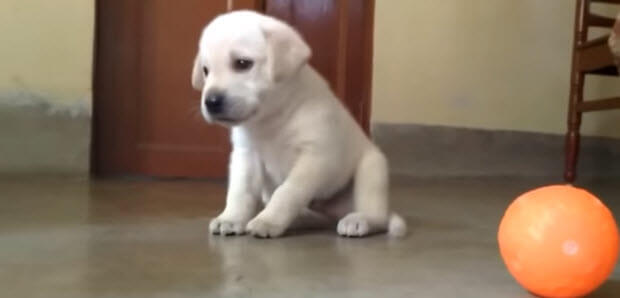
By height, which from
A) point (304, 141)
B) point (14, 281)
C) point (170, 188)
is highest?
point (304, 141)

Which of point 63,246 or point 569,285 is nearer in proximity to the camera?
point 569,285

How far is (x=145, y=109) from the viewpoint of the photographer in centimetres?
301

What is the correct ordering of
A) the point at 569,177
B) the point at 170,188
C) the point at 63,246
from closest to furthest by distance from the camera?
the point at 63,246 → the point at 170,188 → the point at 569,177

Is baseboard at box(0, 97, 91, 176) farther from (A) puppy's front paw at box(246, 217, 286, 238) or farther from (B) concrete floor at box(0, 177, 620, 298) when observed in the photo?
(A) puppy's front paw at box(246, 217, 286, 238)

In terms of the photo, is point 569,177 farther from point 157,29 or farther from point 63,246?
point 63,246

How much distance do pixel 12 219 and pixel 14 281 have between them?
0.67 m

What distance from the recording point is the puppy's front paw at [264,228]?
1519mm

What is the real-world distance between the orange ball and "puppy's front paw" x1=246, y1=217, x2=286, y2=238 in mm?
568

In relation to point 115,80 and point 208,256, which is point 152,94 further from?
point 208,256

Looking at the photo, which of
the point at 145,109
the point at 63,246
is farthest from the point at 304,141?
the point at 145,109

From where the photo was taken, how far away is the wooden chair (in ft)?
8.86

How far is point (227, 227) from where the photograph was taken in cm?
157

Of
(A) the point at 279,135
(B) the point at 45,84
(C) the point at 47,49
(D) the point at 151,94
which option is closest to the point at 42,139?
(B) the point at 45,84

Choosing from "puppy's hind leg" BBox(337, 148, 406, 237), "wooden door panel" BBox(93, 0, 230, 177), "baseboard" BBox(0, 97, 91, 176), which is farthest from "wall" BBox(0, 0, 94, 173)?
"puppy's hind leg" BBox(337, 148, 406, 237)
